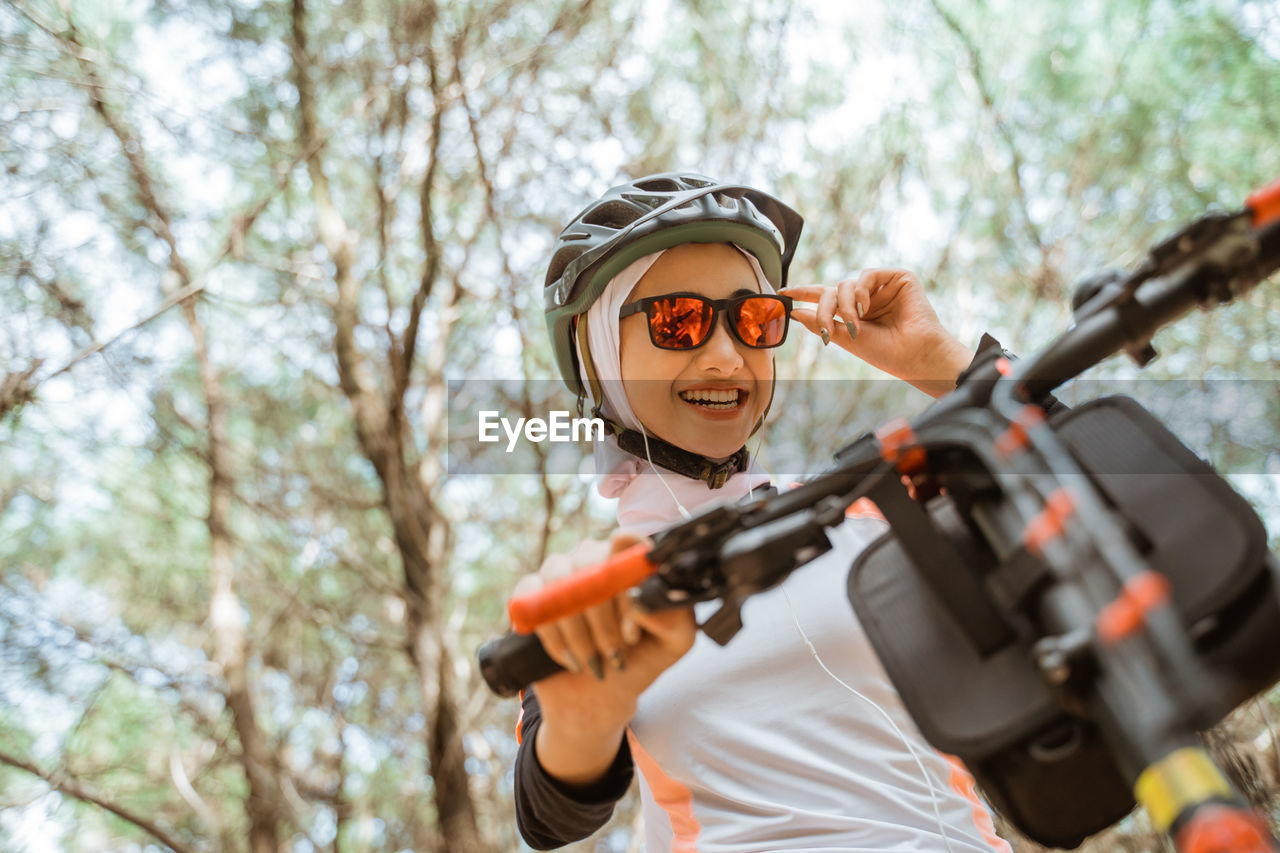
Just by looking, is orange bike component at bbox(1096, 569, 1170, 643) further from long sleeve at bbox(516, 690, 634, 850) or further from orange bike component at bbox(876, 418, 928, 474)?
long sleeve at bbox(516, 690, 634, 850)

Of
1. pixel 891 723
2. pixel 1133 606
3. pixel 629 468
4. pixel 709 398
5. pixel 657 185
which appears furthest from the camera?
pixel 657 185

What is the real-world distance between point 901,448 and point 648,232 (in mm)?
1481

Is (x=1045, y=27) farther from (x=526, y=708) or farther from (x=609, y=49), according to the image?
(x=526, y=708)

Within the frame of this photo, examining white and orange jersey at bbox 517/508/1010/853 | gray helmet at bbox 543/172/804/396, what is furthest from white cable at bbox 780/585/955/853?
gray helmet at bbox 543/172/804/396

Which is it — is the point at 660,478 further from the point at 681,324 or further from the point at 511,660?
the point at 511,660

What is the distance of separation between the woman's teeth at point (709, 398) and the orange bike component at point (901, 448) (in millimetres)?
1315

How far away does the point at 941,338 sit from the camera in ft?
7.85

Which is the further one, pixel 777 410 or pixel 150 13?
pixel 777 410

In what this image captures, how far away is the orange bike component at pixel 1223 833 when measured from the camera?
0.67m

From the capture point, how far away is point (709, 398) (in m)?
2.48

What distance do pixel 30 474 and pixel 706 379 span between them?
6.43 m

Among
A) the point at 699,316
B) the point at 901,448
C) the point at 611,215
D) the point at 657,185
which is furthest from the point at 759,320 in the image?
the point at 901,448

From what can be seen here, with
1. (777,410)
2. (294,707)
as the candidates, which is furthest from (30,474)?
(777,410)

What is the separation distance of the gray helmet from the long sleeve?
1.30 meters
